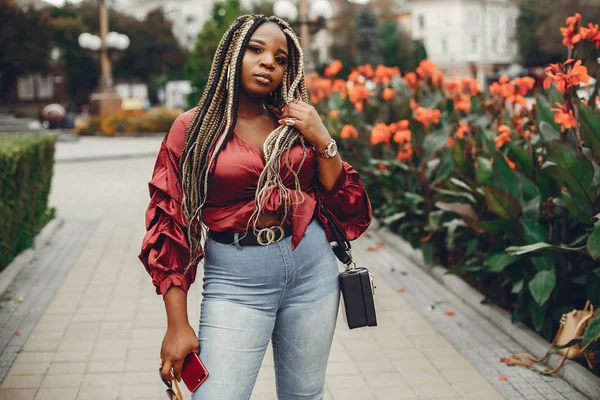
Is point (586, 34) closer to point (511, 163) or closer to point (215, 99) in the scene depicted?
point (511, 163)

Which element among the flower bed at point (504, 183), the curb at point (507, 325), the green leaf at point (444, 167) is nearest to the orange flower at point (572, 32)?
the flower bed at point (504, 183)

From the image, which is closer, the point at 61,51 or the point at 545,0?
the point at 61,51

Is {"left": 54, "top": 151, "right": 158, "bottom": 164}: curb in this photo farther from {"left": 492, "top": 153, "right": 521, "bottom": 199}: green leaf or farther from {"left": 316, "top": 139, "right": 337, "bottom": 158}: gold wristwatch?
{"left": 316, "top": 139, "right": 337, "bottom": 158}: gold wristwatch

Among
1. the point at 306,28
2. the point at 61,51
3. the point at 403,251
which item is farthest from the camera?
the point at 61,51

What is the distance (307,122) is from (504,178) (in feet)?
9.73

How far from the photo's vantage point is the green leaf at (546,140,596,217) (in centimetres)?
439

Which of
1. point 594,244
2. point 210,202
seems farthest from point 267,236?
point 594,244

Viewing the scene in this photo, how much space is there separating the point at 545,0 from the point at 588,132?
252 feet

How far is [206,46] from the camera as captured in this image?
833 inches

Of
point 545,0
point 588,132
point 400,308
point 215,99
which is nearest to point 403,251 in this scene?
point 400,308

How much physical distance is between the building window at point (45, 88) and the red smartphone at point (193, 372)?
2207 inches

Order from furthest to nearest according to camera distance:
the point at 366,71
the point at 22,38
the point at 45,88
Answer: the point at 45,88 < the point at 22,38 < the point at 366,71

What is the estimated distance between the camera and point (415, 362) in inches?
187

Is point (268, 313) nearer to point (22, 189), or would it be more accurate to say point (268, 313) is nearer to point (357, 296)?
point (357, 296)
